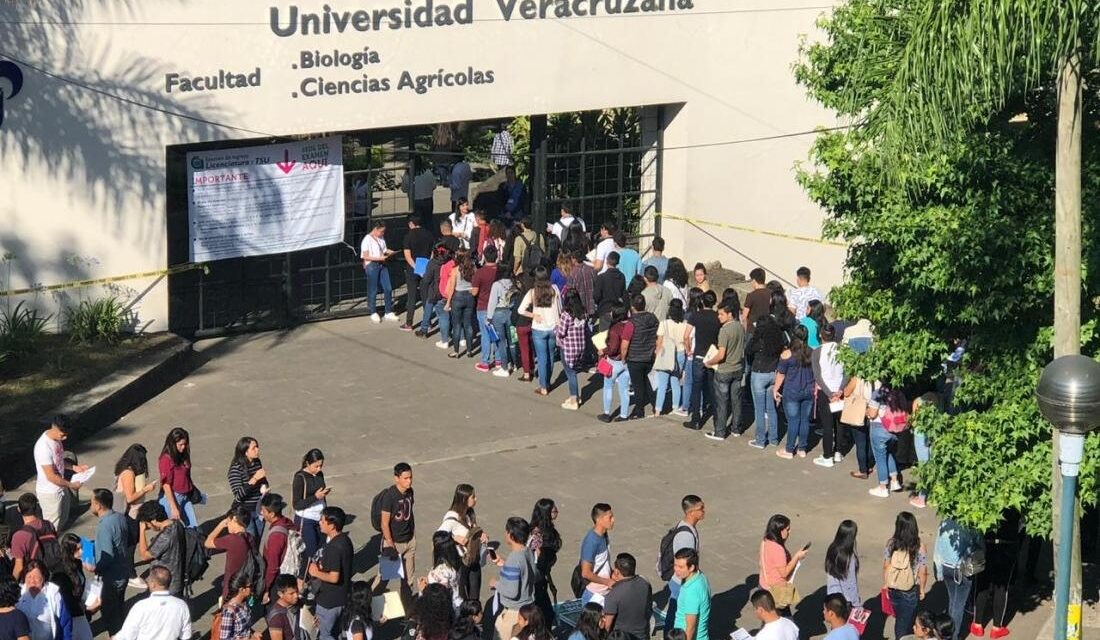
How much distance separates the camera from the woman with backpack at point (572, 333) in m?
19.1

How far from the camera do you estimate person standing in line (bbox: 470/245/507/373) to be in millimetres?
20219

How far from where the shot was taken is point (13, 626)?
455 inches

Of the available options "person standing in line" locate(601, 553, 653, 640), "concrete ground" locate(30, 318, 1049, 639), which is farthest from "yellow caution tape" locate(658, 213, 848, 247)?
"person standing in line" locate(601, 553, 653, 640)

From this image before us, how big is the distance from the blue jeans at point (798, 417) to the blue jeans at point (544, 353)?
284cm

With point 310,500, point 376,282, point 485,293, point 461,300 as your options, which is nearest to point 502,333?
point 485,293

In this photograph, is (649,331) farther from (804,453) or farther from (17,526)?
(17,526)

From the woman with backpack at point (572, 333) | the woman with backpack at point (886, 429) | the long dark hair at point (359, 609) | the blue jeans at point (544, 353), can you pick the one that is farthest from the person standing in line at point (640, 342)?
the long dark hair at point (359, 609)

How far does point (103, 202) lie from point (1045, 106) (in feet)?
36.9

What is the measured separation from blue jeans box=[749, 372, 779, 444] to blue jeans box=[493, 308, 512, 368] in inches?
123

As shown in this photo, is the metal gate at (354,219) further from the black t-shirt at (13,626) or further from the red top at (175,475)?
the black t-shirt at (13,626)

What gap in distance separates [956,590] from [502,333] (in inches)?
299

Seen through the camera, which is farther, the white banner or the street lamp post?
the white banner

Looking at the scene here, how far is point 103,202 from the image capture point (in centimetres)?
2016

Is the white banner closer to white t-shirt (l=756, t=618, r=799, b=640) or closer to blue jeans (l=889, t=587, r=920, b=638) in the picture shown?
blue jeans (l=889, t=587, r=920, b=638)
